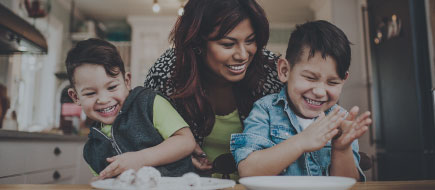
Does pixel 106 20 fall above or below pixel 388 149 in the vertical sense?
above

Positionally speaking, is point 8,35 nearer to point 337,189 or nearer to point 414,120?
point 337,189

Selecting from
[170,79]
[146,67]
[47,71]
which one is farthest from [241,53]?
[146,67]

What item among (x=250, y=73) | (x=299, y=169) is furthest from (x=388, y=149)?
(x=299, y=169)

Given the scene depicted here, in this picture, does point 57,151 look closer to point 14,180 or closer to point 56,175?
point 56,175

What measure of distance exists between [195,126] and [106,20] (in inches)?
195

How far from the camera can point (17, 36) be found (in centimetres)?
221

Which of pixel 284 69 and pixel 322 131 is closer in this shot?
pixel 322 131

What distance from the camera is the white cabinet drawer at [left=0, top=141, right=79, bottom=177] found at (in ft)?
5.82

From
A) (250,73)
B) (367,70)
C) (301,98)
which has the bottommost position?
(301,98)

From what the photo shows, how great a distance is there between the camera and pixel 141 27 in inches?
230

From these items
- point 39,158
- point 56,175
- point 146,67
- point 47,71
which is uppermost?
point 146,67

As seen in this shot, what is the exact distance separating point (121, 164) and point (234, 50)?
1.81 feet

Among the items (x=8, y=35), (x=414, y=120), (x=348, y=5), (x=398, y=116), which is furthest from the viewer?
(x=348, y=5)

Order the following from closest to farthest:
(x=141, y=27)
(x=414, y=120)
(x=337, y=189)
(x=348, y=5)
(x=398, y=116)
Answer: (x=337, y=189)
(x=414, y=120)
(x=398, y=116)
(x=348, y=5)
(x=141, y=27)
